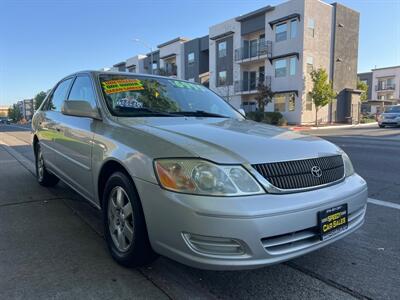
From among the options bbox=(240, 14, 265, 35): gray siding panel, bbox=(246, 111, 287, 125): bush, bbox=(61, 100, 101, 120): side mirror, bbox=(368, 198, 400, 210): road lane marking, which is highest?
bbox=(240, 14, 265, 35): gray siding panel

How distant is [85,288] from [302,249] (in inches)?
61.4

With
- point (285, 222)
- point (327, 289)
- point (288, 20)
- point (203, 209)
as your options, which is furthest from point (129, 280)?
point (288, 20)

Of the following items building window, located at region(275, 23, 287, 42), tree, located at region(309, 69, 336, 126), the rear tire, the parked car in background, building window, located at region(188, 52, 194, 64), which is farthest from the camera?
building window, located at region(188, 52, 194, 64)

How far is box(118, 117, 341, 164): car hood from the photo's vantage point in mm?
2428

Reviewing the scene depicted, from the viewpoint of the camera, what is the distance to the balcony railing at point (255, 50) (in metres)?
31.1

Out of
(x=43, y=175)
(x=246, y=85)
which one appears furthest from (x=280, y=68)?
(x=43, y=175)

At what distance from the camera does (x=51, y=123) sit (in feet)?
16.0

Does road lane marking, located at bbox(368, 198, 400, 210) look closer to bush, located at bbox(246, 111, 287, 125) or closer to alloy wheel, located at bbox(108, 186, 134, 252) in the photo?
alloy wheel, located at bbox(108, 186, 134, 252)

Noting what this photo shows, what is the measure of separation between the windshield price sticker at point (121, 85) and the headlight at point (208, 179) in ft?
5.24

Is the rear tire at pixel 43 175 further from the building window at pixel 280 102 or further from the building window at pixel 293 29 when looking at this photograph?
the building window at pixel 293 29

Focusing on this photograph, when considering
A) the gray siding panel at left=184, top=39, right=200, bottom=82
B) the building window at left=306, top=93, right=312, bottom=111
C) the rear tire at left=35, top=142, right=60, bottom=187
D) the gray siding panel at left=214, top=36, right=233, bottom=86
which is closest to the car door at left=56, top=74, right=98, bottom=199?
the rear tire at left=35, top=142, right=60, bottom=187

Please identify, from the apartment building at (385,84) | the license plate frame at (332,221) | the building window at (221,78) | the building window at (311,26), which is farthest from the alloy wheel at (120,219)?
the apartment building at (385,84)

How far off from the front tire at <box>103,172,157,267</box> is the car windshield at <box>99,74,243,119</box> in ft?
2.66

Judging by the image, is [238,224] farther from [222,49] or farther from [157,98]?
[222,49]
